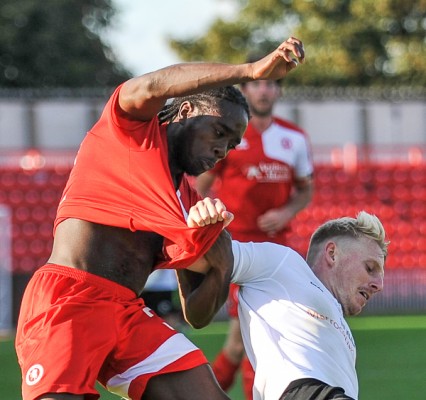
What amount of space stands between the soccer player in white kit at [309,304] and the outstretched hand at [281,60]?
749 mm

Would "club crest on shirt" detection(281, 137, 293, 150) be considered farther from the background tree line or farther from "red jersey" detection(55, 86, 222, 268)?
the background tree line

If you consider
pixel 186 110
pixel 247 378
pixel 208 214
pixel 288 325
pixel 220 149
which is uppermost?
pixel 186 110

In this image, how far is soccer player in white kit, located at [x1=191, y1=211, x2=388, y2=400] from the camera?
3.91 meters

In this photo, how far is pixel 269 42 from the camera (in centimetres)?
3575

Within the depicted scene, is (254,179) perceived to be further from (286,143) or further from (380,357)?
(380,357)

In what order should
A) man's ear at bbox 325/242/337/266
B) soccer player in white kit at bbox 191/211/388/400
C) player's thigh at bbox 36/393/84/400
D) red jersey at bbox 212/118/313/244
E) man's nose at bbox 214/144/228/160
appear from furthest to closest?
red jersey at bbox 212/118/313/244
man's nose at bbox 214/144/228/160
man's ear at bbox 325/242/337/266
player's thigh at bbox 36/393/84/400
soccer player in white kit at bbox 191/211/388/400

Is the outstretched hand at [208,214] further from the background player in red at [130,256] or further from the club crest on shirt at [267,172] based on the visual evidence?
the club crest on shirt at [267,172]

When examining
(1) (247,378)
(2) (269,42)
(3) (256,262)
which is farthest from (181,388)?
(2) (269,42)

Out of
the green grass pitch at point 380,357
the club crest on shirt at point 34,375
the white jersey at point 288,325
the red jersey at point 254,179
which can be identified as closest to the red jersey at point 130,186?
the white jersey at point 288,325

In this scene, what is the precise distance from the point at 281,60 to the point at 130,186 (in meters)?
0.88

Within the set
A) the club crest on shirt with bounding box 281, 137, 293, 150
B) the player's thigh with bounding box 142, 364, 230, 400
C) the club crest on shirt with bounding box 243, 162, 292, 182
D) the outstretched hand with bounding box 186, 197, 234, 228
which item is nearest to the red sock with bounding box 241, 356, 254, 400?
the club crest on shirt with bounding box 243, 162, 292, 182

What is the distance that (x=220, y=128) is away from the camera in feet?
14.0

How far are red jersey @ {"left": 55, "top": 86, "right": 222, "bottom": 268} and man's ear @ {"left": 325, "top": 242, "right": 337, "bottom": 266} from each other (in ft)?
1.52

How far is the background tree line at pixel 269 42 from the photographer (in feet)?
105
